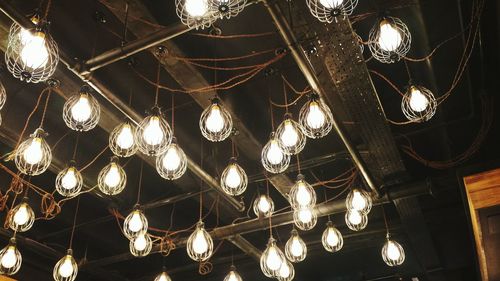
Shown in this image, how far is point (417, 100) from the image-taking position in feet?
11.0

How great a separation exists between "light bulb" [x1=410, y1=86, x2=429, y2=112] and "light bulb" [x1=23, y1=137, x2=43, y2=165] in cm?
285

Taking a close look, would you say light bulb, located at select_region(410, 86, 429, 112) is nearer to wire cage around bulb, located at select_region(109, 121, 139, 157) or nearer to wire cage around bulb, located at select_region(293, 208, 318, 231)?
wire cage around bulb, located at select_region(293, 208, 318, 231)

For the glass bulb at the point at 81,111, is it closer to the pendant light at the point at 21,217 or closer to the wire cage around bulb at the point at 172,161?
the wire cage around bulb at the point at 172,161

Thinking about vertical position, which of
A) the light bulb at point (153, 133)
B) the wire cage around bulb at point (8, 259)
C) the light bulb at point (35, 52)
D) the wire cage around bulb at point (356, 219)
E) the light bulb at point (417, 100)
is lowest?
the wire cage around bulb at point (8, 259)

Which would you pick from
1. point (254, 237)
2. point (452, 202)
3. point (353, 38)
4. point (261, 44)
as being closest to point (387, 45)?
point (353, 38)

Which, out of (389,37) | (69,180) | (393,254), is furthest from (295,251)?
(389,37)

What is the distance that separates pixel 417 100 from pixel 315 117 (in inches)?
31.5

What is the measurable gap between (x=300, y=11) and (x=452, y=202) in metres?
4.22

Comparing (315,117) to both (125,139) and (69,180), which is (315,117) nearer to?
(125,139)

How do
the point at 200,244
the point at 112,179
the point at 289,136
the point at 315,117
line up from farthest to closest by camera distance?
the point at 200,244 < the point at 112,179 < the point at 289,136 < the point at 315,117

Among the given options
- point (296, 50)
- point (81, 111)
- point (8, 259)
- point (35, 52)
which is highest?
point (296, 50)

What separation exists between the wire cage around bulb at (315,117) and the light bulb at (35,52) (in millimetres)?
1777

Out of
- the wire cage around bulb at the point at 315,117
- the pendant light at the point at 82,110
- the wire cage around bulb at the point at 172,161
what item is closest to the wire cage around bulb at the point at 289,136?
the wire cage around bulb at the point at 315,117

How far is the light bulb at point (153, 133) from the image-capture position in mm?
3162
